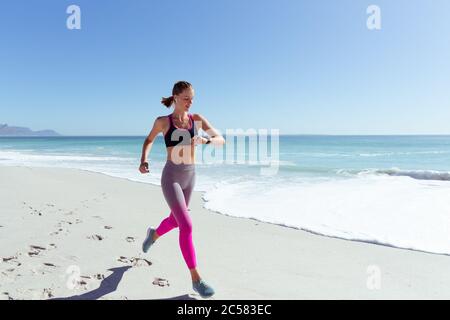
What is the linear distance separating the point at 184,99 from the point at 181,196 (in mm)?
1041

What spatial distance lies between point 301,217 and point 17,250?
5.00 meters

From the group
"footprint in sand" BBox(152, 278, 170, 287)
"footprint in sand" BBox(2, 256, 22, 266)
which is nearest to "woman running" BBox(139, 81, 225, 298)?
"footprint in sand" BBox(152, 278, 170, 287)

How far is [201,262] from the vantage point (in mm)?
4270

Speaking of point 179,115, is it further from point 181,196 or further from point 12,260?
point 12,260

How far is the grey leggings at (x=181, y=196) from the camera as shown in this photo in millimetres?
3391

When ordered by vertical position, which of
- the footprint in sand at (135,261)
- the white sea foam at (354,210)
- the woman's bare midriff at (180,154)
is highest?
the woman's bare midriff at (180,154)

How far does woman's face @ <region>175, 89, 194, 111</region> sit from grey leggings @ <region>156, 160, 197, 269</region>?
24.7 inches

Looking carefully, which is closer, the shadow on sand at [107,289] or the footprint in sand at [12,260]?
the shadow on sand at [107,289]

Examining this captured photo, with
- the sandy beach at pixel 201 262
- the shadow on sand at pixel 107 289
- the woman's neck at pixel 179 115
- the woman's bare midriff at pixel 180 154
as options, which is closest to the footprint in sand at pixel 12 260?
the sandy beach at pixel 201 262

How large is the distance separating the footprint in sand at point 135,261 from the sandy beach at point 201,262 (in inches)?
0.5

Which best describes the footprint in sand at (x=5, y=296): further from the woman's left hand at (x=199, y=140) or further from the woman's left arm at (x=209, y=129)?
the woman's left arm at (x=209, y=129)
